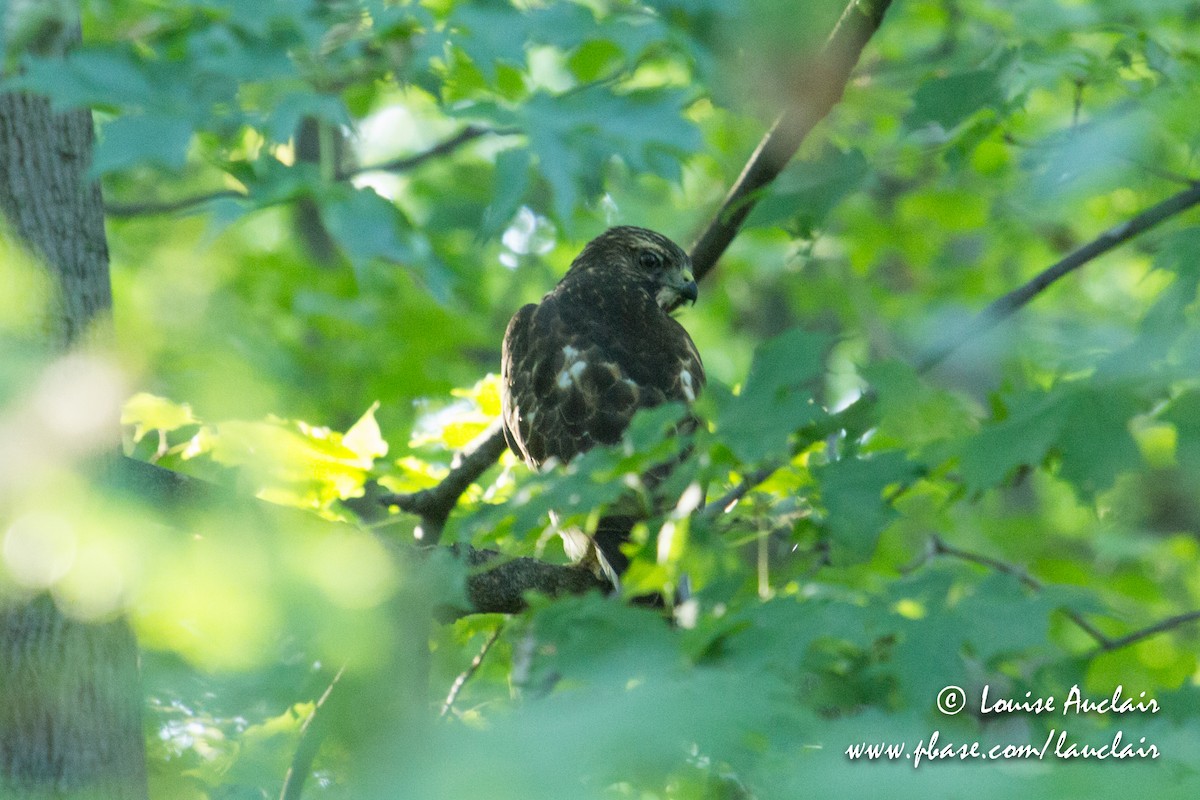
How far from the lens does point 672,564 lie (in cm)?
229

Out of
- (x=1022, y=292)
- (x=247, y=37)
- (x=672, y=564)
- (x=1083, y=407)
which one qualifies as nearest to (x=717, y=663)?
(x=672, y=564)

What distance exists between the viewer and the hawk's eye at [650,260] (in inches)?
232

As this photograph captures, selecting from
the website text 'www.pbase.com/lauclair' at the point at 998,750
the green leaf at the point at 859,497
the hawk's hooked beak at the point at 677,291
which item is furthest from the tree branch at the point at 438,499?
the website text 'www.pbase.com/lauclair' at the point at 998,750

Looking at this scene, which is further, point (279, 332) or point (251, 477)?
point (279, 332)

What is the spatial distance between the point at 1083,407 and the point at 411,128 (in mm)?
12048

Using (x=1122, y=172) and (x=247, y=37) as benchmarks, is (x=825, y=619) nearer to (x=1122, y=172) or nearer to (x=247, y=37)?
(x=247, y=37)

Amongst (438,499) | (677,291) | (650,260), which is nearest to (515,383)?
(438,499)

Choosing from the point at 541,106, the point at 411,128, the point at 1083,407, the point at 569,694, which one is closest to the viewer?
the point at 569,694

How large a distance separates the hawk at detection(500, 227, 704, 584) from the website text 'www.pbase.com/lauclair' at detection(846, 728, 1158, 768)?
1.95 meters

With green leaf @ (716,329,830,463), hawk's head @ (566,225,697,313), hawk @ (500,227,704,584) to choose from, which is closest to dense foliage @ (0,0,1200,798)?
green leaf @ (716,329,830,463)

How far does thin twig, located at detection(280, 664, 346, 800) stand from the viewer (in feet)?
8.98

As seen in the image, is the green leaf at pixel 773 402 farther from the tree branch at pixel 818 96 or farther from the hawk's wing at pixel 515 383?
the hawk's wing at pixel 515 383

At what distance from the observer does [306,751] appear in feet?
9.70

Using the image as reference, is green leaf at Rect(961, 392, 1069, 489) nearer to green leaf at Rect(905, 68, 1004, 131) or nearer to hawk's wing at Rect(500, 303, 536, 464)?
green leaf at Rect(905, 68, 1004, 131)
